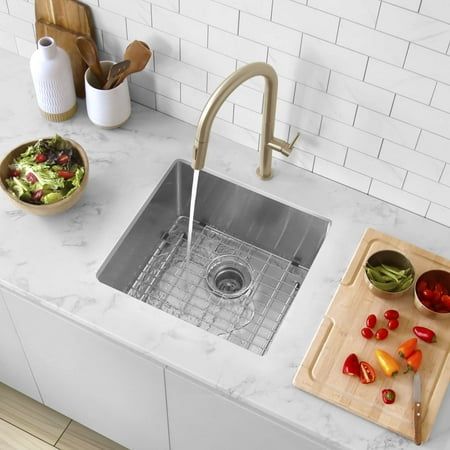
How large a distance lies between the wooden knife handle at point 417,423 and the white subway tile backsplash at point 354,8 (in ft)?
2.81

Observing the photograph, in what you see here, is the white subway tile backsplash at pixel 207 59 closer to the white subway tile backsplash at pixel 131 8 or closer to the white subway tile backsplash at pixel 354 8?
the white subway tile backsplash at pixel 131 8

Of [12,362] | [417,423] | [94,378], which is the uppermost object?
[417,423]

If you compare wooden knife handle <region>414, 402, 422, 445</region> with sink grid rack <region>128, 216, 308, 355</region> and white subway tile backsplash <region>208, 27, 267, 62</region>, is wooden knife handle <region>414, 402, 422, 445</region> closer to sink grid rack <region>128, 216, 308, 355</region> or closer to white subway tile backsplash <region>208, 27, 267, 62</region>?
sink grid rack <region>128, 216, 308, 355</region>

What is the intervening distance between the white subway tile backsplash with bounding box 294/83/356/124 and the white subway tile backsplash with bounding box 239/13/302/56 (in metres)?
0.11

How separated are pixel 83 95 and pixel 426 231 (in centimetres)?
106

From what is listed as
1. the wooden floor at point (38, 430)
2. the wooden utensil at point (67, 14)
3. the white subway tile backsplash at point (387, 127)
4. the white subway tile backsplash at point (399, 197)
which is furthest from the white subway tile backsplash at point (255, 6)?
the wooden floor at point (38, 430)

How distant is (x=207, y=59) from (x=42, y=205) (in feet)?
1.88

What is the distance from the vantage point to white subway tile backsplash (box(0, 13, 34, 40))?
7.57ft

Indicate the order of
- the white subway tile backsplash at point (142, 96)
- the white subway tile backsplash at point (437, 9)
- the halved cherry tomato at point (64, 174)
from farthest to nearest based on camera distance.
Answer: the white subway tile backsplash at point (142, 96)
the halved cherry tomato at point (64, 174)
the white subway tile backsplash at point (437, 9)

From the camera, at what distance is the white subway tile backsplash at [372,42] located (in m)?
1.78

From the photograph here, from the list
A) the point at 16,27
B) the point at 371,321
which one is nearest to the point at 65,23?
the point at 16,27

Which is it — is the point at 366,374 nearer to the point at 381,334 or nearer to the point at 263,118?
the point at 381,334

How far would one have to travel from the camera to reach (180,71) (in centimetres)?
215

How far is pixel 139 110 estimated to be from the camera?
91.0 inches
